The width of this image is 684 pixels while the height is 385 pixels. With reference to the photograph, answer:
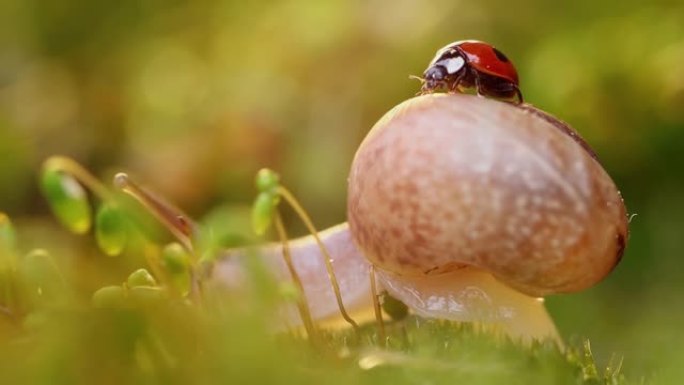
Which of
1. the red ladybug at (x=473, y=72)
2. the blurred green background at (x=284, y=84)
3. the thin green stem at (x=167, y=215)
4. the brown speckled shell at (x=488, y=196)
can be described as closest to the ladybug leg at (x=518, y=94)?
the red ladybug at (x=473, y=72)

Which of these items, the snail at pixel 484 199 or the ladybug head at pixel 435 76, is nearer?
the snail at pixel 484 199

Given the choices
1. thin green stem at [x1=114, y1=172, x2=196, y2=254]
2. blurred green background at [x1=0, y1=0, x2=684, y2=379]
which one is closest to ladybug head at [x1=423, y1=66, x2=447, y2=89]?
thin green stem at [x1=114, y1=172, x2=196, y2=254]

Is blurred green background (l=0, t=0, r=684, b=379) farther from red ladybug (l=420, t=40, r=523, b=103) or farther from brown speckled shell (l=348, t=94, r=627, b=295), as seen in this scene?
brown speckled shell (l=348, t=94, r=627, b=295)

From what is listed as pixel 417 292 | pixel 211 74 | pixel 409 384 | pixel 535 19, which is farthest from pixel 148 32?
pixel 409 384

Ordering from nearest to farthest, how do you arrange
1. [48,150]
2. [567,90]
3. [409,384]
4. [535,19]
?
[409,384]
[567,90]
[535,19]
[48,150]

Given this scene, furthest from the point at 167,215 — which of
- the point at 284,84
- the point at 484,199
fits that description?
the point at 284,84

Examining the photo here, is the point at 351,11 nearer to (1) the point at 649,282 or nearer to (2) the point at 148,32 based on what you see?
(2) the point at 148,32

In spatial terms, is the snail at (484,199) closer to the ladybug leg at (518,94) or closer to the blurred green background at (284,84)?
the ladybug leg at (518,94)
